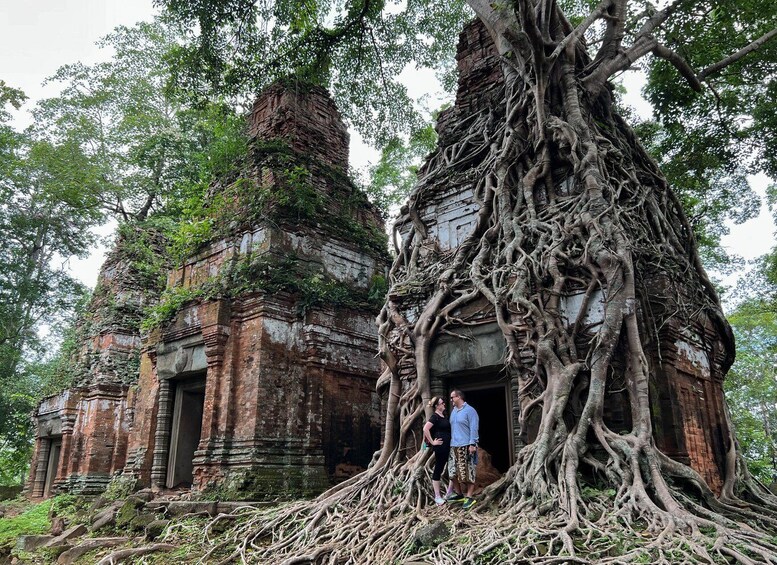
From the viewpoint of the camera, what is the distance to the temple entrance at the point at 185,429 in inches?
368

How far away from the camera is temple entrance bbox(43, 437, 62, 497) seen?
52.4 feet

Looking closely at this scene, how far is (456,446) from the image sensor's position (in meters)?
6.02

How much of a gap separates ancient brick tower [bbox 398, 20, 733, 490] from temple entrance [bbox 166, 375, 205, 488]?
14.0 ft

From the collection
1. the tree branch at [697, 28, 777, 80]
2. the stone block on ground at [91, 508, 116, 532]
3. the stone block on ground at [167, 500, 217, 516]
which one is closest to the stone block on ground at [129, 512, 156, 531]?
the stone block on ground at [167, 500, 217, 516]

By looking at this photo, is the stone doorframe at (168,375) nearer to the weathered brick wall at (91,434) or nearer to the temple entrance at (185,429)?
the temple entrance at (185,429)

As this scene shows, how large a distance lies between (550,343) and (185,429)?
20.8 ft

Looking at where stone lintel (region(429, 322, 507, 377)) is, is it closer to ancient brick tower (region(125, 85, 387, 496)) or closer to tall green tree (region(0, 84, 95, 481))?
ancient brick tower (region(125, 85, 387, 496))

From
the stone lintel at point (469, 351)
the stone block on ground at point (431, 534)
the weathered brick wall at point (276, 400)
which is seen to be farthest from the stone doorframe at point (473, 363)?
the weathered brick wall at point (276, 400)

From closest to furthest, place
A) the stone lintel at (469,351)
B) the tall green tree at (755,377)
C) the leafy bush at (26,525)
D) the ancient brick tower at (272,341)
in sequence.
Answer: the stone lintel at (469,351) → the ancient brick tower at (272,341) → the leafy bush at (26,525) → the tall green tree at (755,377)

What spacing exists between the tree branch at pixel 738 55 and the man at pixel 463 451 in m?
6.83

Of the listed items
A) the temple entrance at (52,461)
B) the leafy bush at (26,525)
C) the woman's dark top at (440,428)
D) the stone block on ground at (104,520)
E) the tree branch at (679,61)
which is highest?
the tree branch at (679,61)

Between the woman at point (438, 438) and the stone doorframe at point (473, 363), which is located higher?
the stone doorframe at point (473, 363)

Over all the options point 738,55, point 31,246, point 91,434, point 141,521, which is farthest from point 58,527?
point 31,246

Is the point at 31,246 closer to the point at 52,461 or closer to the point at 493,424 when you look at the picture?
the point at 52,461
